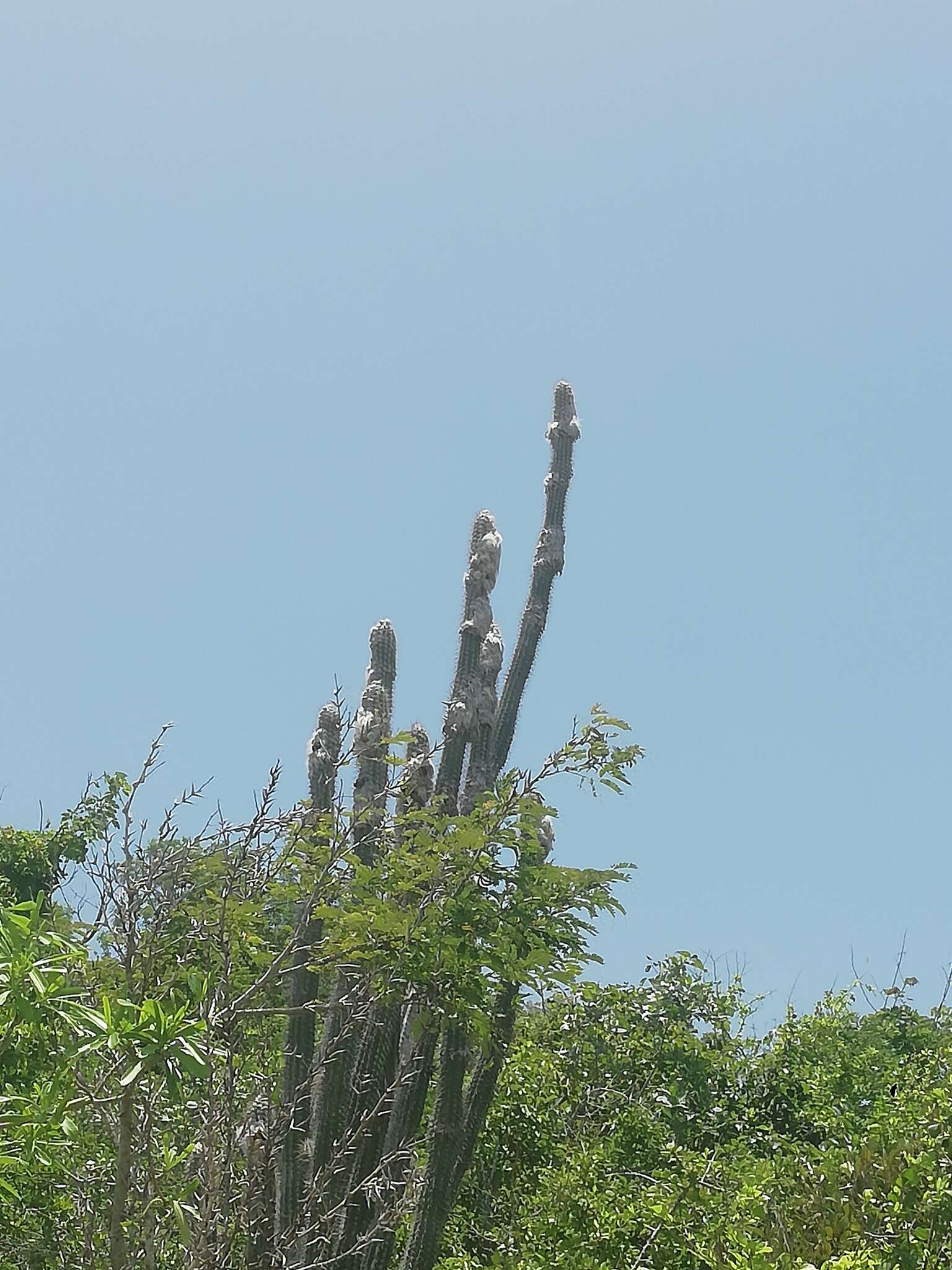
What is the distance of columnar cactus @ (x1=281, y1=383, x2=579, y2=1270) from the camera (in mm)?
5801

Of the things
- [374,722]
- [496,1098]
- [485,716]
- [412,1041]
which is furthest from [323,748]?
[496,1098]

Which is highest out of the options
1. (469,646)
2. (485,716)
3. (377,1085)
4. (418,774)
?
(469,646)

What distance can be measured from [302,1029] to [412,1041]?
591mm

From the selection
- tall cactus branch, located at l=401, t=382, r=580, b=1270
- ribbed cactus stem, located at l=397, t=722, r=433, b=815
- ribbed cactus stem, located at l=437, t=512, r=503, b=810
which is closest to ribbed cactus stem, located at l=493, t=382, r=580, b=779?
A: tall cactus branch, located at l=401, t=382, r=580, b=1270

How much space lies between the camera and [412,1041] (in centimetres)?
642

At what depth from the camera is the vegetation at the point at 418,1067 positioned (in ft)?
11.5

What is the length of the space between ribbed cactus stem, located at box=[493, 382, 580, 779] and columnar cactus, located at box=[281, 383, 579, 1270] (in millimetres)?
→ 13

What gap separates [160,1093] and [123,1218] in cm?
37

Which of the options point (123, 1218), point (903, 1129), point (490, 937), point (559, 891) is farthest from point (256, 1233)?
point (903, 1129)

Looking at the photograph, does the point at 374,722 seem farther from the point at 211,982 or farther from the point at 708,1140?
the point at 708,1140

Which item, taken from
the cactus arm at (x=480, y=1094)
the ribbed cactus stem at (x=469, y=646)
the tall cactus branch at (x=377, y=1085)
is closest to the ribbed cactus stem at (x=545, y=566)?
the ribbed cactus stem at (x=469, y=646)

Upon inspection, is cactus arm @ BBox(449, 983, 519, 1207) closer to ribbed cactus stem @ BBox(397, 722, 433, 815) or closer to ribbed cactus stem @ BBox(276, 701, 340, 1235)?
ribbed cactus stem @ BBox(276, 701, 340, 1235)

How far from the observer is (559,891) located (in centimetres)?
524

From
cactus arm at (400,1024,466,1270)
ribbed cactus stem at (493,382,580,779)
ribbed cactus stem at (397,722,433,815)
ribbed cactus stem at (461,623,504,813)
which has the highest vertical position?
ribbed cactus stem at (493,382,580,779)
